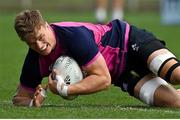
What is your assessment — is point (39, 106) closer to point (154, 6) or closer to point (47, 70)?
point (47, 70)

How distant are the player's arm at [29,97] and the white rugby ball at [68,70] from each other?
1.04 ft

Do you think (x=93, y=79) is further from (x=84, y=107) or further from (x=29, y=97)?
(x=29, y=97)

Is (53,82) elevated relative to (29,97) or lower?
elevated

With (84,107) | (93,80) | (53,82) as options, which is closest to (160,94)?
(84,107)

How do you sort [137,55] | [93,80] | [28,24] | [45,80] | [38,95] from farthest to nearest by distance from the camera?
[45,80]
[137,55]
[38,95]
[93,80]
[28,24]

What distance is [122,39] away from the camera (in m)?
6.86

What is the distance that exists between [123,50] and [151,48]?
0.25 metres

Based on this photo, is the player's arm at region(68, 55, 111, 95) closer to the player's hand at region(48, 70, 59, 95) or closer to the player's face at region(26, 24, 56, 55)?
the player's hand at region(48, 70, 59, 95)

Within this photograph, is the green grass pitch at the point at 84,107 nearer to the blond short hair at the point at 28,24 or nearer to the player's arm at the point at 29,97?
the player's arm at the point at 29,97

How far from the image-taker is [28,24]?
6301 mm

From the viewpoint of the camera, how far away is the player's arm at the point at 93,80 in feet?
21.0

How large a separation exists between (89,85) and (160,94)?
32.2 inches

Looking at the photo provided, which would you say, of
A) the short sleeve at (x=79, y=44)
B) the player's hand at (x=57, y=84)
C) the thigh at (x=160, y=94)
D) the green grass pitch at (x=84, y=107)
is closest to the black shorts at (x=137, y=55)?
the thigh at (x=160, y=94)

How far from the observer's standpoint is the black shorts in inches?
269
